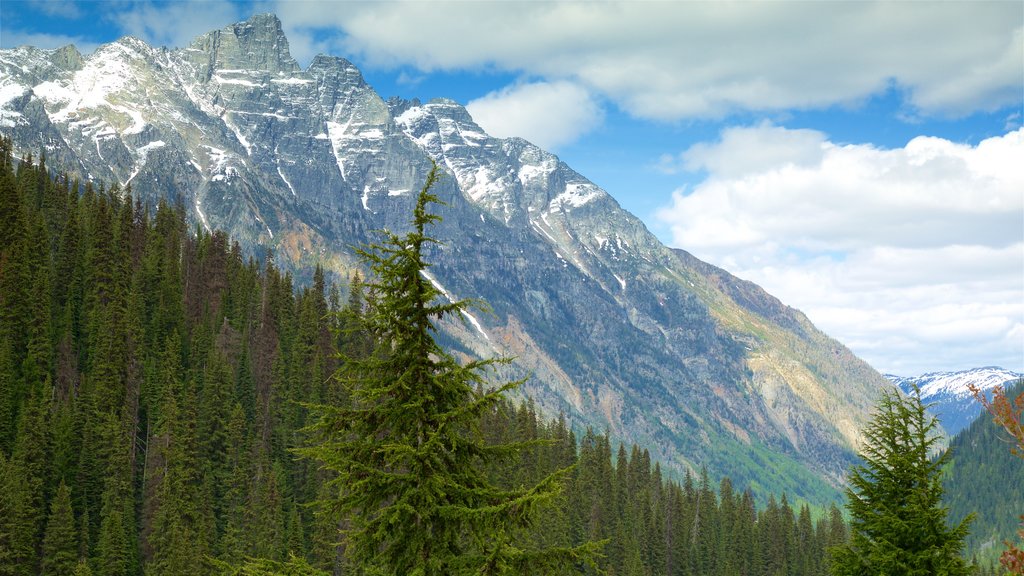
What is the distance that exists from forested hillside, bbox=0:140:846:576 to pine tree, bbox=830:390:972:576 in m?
42.7

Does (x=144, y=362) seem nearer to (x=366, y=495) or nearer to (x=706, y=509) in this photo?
(x=366, y=495)

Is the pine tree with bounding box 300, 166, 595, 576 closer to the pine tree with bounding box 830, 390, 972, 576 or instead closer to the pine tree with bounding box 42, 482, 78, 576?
the pine tree with bounding box 830, 390, 972, 576

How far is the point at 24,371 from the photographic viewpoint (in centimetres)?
8738

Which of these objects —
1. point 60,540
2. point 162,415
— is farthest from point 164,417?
point 60,540

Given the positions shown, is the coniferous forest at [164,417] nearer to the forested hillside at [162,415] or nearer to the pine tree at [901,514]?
the forested hillside at [162,415]

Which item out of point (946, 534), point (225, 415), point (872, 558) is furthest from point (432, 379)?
point (225, 415)

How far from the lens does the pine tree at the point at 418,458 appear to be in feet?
49.8

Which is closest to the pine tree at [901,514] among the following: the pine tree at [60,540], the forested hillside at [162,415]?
the forested hillside at [162,415]

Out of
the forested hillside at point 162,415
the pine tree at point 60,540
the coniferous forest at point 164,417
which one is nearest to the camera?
the pine tree at point 60,540

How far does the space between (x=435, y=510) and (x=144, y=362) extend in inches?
3750

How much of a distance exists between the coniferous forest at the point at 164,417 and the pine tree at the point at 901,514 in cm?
3317

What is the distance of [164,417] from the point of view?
89125mm

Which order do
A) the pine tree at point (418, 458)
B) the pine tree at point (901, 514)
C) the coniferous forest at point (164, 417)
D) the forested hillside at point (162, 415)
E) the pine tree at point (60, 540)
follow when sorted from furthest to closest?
the forested hillside at point (162, 415) → the coniferous forest at point (164, 417) → the pine tree at point (60, 540) → the pine tree at point (901, 514) → the pine tree at point (418, 458)

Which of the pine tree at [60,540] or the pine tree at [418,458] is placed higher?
the pine tree at [418,458]
